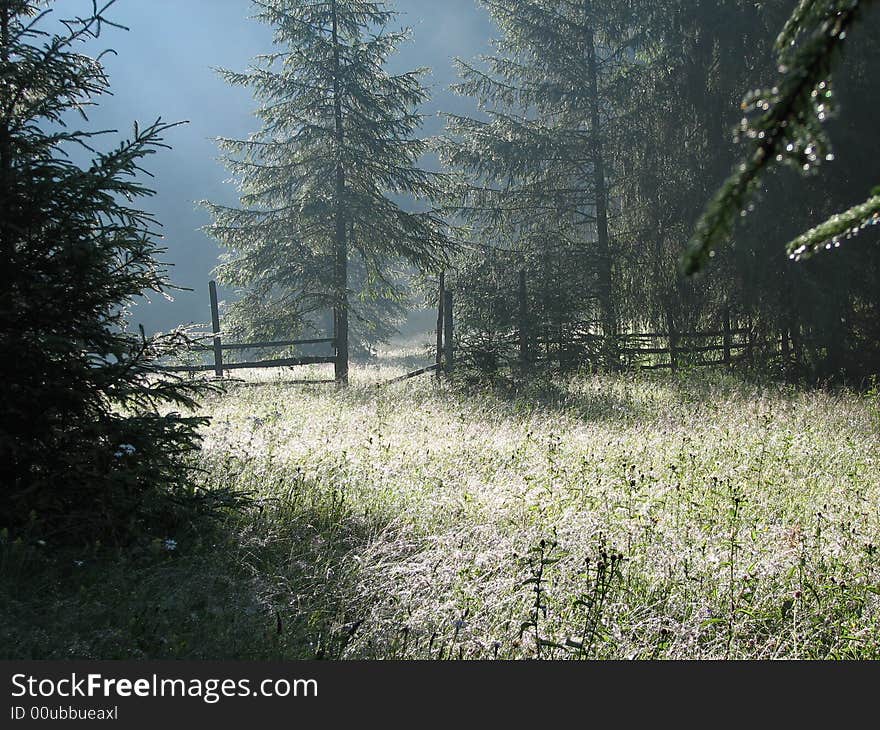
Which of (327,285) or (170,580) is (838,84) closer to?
(327,285)

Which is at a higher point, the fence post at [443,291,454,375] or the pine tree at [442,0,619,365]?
the pine tree at [442,0,619,365]

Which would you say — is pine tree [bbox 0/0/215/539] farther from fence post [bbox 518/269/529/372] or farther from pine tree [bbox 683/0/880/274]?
fence post [bbox 518/269/529/372]

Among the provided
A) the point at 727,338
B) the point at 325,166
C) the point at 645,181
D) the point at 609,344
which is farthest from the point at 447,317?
the point at 727,338

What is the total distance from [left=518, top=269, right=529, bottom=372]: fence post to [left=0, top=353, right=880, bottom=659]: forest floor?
683 cm

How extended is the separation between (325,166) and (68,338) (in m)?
12.9

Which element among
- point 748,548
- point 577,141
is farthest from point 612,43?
point 748,548

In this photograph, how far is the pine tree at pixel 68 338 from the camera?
423 centimetres

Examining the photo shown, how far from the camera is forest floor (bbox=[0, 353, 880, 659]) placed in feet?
11.0

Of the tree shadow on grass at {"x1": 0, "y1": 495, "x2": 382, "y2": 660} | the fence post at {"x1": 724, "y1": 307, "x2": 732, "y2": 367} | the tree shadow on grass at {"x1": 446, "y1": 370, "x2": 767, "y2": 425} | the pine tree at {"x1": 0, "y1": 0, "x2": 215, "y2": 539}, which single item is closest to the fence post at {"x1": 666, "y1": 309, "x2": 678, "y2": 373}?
the tree shadow on grass at {"x1": 446, "y1": 370, "x2": 767, "y2": 425}

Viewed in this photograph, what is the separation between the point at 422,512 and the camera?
5.09 metres

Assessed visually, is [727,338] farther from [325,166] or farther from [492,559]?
[492,559]

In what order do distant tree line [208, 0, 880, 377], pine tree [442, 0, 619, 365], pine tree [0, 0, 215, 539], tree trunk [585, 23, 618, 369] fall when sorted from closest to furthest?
pine tree [0, 0, 215, 539], distant tree line [208, 0, 880, 377], tree trunk [585, 23, 618, 369], pine tree [442, 0, 619, 365]

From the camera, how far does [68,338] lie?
4.33 meters

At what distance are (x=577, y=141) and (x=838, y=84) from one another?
252 inches
